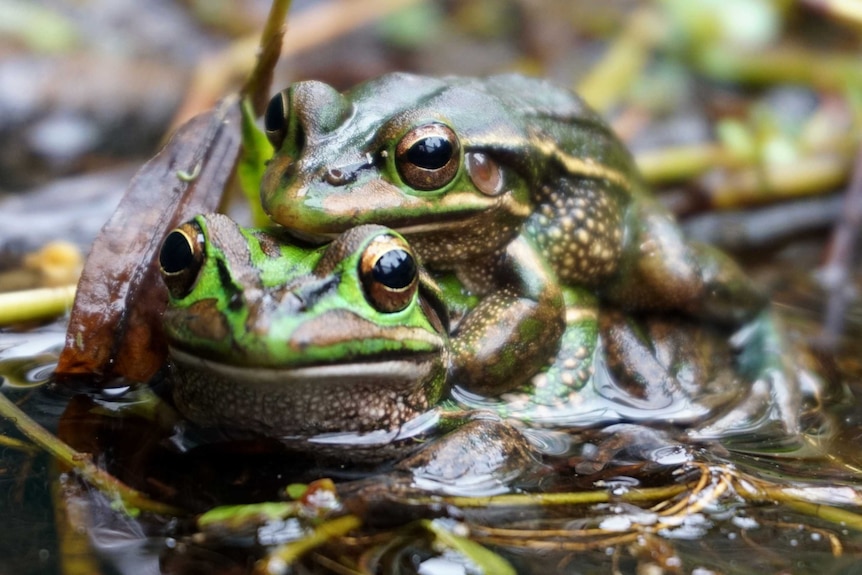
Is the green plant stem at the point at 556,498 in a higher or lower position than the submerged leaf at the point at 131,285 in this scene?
lower

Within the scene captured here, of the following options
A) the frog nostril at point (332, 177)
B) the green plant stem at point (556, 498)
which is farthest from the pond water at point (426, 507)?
the frog nostril at point (332, 177)

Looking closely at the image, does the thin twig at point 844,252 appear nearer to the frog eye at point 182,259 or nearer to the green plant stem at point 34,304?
the frog eye at point 182,259

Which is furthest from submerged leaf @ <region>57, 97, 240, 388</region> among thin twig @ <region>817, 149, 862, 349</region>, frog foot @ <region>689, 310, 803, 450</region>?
thin twig @ <region>817, 149, 862, 349</region>

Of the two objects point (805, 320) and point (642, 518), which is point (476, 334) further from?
point (805, 320)

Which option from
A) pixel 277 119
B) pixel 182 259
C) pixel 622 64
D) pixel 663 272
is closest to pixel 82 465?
pixel 182 259

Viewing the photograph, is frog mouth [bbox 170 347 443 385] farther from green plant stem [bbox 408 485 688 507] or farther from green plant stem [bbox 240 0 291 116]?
green plant stem [bbox 240 0 291 116]

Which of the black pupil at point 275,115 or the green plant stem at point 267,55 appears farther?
the green plant stem at point 267,55
